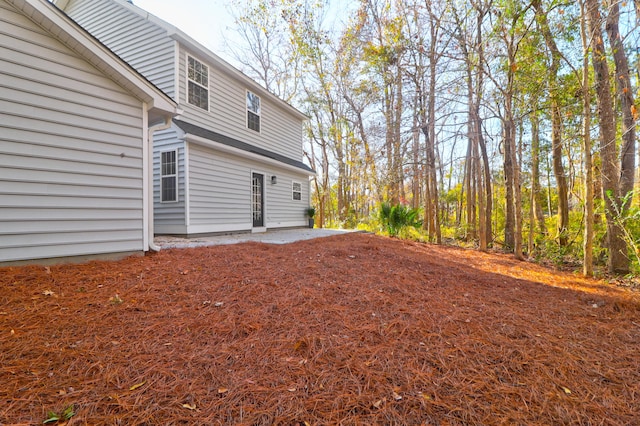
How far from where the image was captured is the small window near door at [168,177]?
21.8 feet

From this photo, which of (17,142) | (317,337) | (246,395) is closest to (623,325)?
(317,337)

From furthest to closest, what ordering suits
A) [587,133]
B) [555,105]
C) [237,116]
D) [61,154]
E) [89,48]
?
1. [237,116]
2. [555,105]
3. [587,133]
4. [89,48]
5. [61,154]

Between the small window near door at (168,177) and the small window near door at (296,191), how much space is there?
5.01 m

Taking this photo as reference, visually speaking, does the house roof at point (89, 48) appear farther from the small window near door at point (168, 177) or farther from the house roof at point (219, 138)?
the small window near door at point (168, 177)

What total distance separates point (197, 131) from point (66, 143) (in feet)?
11.2

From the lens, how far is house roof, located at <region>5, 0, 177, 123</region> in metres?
3.17

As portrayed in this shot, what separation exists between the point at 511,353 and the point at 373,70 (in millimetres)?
9125

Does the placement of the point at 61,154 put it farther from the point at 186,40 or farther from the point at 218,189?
the point at 186,40

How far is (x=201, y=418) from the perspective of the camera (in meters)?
1.35

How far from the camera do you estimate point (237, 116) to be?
338 inches

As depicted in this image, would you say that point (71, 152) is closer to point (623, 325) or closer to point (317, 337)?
point (317, 337)

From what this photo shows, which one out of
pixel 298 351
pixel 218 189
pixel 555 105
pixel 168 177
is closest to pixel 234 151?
pixel 218 189

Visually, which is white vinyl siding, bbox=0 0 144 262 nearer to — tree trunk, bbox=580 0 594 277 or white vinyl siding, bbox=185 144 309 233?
white vinyl siding, bbox=185 144 309 233

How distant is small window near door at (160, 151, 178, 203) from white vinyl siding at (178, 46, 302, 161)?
1.06 metres
